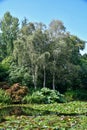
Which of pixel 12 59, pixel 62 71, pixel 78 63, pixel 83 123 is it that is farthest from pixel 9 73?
pixel 83 123

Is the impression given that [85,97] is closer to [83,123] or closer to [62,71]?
[62,71]

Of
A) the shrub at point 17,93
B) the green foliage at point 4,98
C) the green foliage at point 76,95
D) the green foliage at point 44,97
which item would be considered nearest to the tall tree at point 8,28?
the green foliage at point 76,95

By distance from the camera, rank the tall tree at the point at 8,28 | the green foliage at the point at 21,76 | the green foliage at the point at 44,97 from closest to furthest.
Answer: the green foliage at the point at 44,97 → the green foliage at the point at 21,76 → the tall tree at the point at 8,28

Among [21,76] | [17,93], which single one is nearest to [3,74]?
[21,76]

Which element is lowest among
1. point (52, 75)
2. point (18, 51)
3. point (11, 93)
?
point (11, 93)

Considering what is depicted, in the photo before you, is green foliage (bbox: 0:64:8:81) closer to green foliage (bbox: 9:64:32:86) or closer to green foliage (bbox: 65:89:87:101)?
green foliage (bbox: 9:64:32:86)

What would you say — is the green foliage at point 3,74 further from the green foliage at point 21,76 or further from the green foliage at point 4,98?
the green foliage at point 4,98

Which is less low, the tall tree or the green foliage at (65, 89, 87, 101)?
the tall tree

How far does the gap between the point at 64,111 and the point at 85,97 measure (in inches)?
516

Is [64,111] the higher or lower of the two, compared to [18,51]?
lower

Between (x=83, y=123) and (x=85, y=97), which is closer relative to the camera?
(x=83, y=123)

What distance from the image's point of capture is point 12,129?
8977 millimetres

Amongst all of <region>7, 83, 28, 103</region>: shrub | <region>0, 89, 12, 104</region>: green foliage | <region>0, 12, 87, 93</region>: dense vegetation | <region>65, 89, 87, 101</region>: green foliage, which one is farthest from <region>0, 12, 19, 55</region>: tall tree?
<region>0, 89, 12, 104</region>: green foliage

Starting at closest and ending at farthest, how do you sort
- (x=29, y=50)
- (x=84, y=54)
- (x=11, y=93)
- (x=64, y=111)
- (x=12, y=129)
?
(x=12, y=129), (x=64, y=111), (x=11, y=93), (x=29, y=50), (x=84, y=54)
